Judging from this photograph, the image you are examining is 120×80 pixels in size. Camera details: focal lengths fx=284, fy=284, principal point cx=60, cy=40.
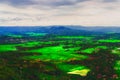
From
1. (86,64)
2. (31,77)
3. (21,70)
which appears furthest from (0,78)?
(86,64)

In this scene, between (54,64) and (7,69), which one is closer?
(7,69)

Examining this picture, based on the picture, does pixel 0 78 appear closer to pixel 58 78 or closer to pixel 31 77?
pixel 31 77

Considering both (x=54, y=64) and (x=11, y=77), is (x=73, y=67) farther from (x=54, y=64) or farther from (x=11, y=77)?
(x=11, y=77)

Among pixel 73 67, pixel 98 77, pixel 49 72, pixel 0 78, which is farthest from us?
pixel 73 67

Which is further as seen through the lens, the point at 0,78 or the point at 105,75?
the point at 105,75

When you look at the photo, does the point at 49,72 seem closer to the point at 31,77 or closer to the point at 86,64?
the point at 31,77

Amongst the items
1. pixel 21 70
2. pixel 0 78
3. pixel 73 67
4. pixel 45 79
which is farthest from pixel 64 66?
pixel 0 78

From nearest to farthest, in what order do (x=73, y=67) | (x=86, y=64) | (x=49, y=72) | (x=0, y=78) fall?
(x=0, y=78), (x=49, y=72), (x=73, y=67), (x=86, y=64)

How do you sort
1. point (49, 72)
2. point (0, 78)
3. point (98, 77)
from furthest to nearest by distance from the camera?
point (49, 72) → point (98, 77) → point (0, 78)
